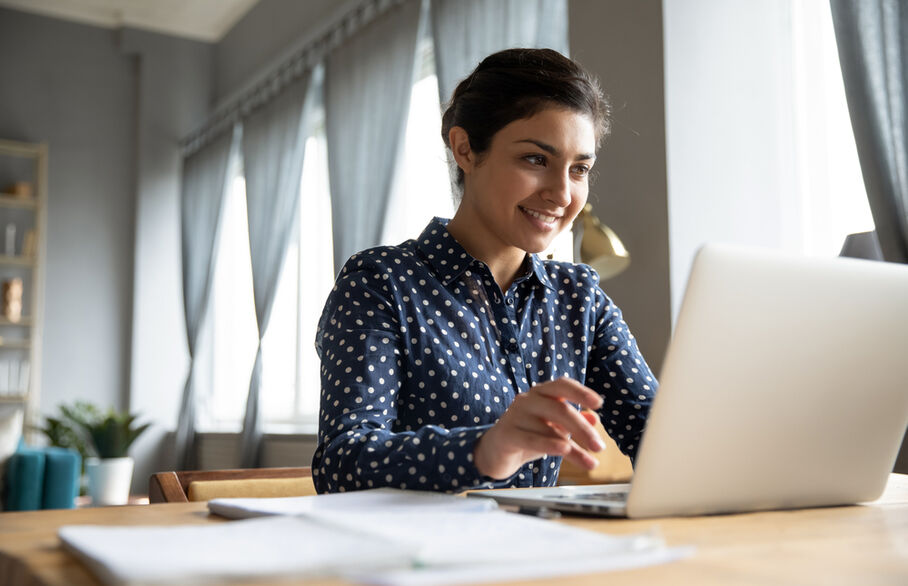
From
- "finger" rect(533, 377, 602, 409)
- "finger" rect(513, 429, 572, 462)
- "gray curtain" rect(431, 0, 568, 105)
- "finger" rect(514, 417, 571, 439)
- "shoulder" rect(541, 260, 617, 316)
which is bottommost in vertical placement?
"finger" rect(513, 429, 572, 462)

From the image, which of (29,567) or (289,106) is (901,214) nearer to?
(29,567)

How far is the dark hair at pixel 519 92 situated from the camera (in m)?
1.35

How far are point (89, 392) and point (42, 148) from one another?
5.22 ft

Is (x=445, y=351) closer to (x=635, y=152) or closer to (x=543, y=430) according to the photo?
(x=543, y=430)

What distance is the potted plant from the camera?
4961mm

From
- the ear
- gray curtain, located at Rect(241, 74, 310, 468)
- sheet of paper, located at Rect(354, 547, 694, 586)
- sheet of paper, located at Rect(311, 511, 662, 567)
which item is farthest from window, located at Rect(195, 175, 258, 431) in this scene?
sheet of paper, located at Rect(354, 547, 694, 586)

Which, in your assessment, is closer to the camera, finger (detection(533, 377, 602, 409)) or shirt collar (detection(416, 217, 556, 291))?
finger (detection(533, 377, 602, 409))

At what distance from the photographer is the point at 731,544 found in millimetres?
619

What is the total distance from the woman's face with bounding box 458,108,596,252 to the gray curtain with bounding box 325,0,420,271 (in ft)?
7.96

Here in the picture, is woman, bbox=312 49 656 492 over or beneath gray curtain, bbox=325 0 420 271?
beneath

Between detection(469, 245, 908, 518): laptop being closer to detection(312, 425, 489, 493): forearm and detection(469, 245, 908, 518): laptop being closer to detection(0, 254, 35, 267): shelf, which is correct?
detection(312, 425, 489, 493): forearm

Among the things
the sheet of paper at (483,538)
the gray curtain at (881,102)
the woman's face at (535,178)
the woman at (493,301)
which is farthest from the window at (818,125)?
the sheet of paper at (483,538)

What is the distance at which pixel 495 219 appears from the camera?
1403mm

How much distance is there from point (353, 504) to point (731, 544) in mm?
309
